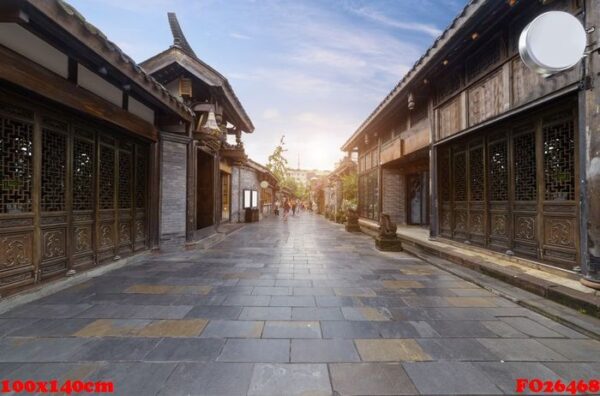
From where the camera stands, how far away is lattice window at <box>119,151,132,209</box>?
5.96 metres

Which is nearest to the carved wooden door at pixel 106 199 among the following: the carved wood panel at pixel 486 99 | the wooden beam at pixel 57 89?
the wooden beam at pixel 57 89

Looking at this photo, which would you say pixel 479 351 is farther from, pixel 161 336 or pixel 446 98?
pixel 446 98

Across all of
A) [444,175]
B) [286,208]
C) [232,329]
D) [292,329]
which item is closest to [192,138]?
[232,329]

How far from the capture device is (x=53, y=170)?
4379mm

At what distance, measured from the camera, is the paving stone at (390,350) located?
7.99 feet

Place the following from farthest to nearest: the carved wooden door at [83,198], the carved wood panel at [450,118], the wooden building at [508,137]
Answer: the carved wood panel at [450,118] < the carved wooden door at [83,198] < the wooden building at [508,137]

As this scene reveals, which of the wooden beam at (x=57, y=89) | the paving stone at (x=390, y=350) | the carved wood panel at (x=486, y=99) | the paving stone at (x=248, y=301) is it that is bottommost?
the paving stone at (x=390, y=350)

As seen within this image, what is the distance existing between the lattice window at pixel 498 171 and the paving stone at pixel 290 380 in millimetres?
5662

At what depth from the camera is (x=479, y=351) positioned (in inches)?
100

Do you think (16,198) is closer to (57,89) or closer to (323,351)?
(57,89)

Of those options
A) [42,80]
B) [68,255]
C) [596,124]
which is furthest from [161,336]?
[596,124]

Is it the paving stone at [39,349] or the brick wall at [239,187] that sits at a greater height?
the brick wall at [239,187]

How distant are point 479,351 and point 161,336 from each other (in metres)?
3.30

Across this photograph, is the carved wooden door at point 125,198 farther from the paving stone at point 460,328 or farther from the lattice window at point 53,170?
the paving stone at point 460,328
